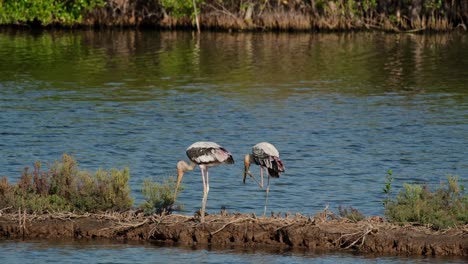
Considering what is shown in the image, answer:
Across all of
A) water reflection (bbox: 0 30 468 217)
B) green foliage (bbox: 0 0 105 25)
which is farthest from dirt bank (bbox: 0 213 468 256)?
green foliage (bbox: 0 0 105 25)

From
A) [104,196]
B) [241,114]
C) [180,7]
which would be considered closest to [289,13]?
[180,7]

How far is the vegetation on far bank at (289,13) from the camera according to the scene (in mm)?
51375

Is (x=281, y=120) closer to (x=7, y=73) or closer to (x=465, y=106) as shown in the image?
(x=465, y=106)

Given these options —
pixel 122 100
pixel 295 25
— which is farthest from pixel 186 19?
pixel 122 100

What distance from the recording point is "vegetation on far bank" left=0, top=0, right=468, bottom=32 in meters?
51.4

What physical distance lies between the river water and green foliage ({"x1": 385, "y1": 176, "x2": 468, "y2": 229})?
0.79 m

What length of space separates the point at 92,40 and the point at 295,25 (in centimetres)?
938

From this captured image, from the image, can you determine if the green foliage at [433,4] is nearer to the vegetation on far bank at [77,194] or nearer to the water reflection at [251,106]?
the water reflection at [251,106]

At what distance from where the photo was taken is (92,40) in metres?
49.7

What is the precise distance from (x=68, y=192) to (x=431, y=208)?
563 cm

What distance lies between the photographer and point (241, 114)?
30859 mm

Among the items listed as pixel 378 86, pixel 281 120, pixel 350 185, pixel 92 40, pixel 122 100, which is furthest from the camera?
pixel 92 40

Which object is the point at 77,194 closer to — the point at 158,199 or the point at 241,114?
the point at 158,199

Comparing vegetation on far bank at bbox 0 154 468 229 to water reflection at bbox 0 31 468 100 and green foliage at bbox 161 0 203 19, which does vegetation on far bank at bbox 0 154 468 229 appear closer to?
water reflection at bbox 0 31 468 100
